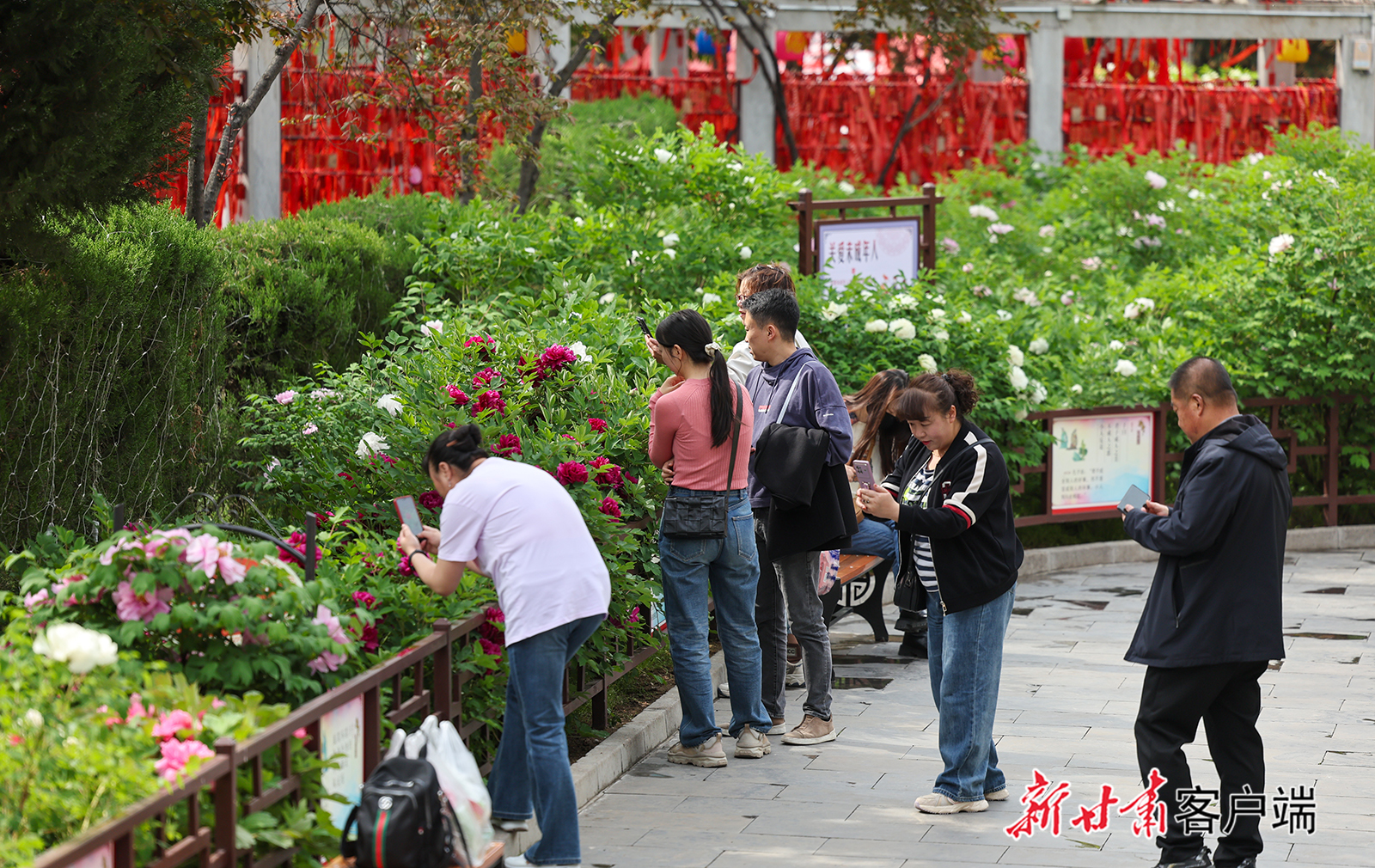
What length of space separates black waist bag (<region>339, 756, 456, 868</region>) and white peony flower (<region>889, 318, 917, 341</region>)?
6377 millimetres

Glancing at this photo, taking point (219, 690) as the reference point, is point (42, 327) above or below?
above

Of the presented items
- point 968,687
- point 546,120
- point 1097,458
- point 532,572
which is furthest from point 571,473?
point 1097,458

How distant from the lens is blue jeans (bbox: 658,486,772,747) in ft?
19.1

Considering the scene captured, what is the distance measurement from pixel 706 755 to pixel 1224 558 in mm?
2387

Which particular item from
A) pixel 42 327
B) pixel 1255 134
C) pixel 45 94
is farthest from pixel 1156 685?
pixel 1255 134

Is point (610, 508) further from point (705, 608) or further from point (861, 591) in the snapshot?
point (861, 591)

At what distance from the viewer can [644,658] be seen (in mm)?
6836

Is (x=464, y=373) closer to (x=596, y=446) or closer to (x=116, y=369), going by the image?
(x=596, y=446)

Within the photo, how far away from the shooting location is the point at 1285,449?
1142 cm

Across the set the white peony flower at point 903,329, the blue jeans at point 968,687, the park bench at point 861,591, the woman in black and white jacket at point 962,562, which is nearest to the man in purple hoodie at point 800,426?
the woman in black and white jacket at point 962,562

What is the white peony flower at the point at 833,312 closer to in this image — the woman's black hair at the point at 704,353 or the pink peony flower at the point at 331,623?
the woman's black hair at the point at 704,353

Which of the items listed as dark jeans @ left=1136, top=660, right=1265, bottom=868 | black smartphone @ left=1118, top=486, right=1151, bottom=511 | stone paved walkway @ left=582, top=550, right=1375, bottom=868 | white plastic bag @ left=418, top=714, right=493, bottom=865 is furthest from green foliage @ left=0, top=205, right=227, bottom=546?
dark jeans @ left=1136, top=660, right=1265, bottom=868

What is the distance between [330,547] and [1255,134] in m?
18.3

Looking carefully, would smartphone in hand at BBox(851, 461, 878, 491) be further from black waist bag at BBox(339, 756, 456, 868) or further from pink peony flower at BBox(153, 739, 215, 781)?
pink peony flower at BBox(153, 739, 215, 781)
